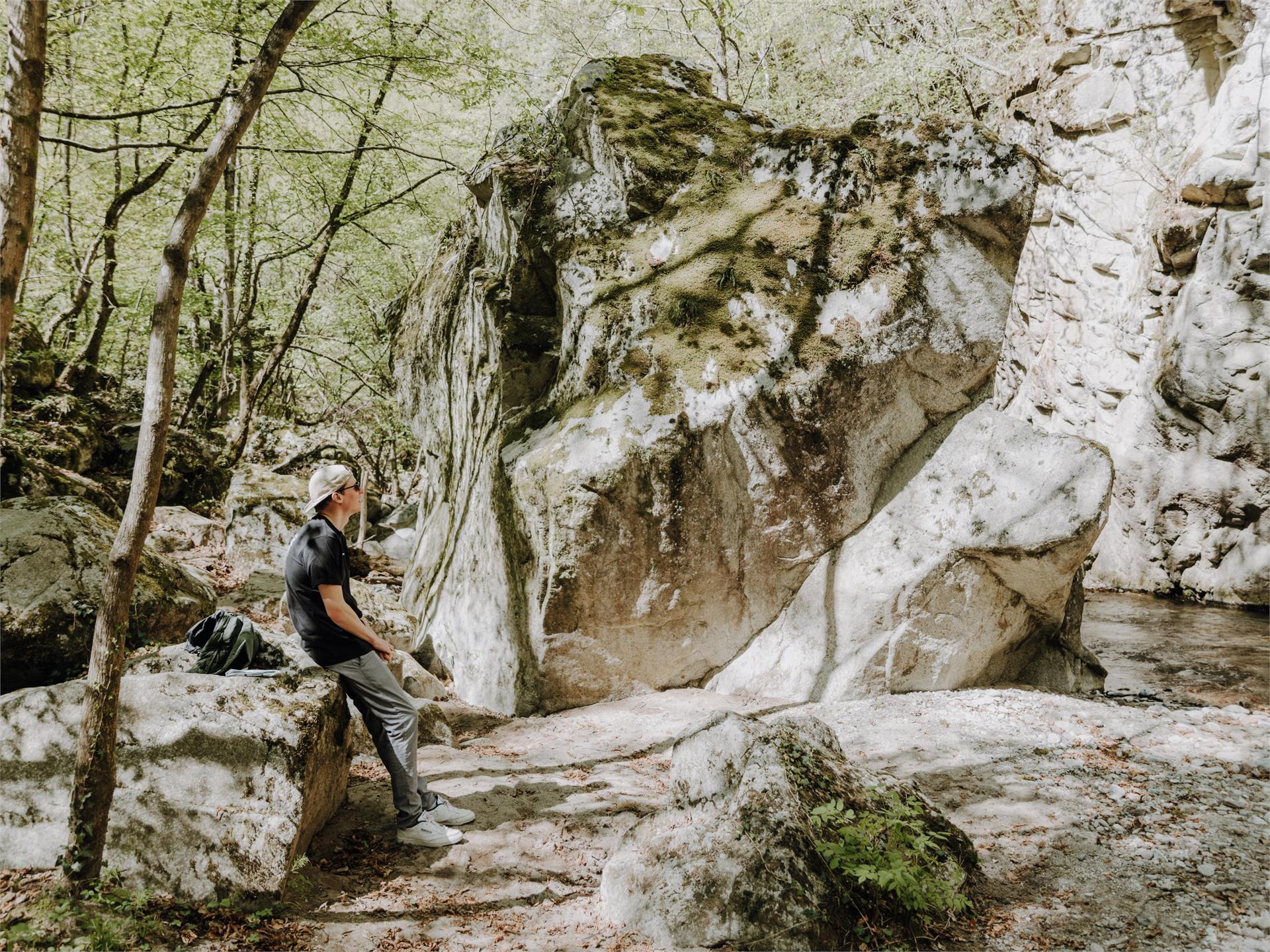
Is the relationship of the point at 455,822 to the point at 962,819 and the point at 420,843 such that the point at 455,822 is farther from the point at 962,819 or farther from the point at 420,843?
Result: the point at 962,819

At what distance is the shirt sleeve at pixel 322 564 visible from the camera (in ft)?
14.1

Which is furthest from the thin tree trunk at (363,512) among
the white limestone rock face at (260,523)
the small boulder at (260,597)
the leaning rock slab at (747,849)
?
the leaning rock slab at (747,849)

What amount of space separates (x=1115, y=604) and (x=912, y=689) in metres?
8.74

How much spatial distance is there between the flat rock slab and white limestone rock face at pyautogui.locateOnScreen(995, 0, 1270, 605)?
8.79 metres

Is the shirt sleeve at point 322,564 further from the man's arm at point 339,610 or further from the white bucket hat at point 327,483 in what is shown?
the white bucket hat at point 327,483

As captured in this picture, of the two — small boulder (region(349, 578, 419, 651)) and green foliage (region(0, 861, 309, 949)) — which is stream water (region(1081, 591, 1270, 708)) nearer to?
small boulder (region(349, 578, 419, 651))

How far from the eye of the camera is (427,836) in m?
4.41

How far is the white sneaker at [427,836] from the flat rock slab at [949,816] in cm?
7

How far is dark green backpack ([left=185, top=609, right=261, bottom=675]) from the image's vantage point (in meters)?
4.32

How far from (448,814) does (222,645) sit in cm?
173

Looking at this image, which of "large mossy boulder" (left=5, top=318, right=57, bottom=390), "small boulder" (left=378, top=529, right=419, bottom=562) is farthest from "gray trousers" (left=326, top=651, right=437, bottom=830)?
"small boulder" (left=378, top=529, right=419, bottom=562)

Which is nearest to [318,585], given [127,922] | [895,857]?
[127,922]

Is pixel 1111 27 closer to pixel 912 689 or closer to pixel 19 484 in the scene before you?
pixel 912 689

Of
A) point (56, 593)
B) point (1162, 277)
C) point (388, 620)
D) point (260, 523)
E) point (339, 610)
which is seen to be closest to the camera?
point (339, 610)
